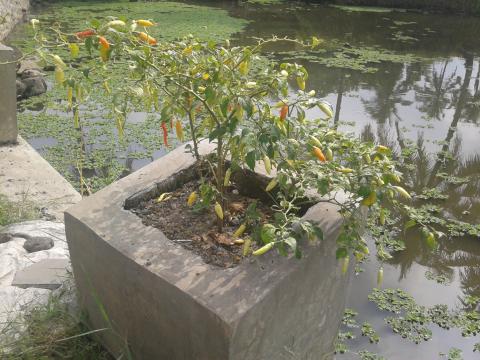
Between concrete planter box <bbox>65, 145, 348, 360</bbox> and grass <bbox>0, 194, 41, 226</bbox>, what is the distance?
3.22ft

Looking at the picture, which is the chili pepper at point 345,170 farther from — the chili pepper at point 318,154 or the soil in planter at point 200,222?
the soil in planter at point 200,222

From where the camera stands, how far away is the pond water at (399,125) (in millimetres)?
2797

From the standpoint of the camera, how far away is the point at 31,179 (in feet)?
10.3

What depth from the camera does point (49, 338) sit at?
1729 millimetres

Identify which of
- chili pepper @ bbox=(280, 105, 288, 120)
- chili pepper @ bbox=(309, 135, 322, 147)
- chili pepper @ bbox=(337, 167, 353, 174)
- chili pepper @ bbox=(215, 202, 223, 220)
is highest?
chili pepper @ bbox=(280, 105, 288, 120)

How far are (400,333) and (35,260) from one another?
5.76 feet

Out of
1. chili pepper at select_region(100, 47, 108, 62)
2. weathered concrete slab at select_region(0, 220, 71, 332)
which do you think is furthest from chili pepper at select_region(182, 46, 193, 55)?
weathered concrete slab at select_region(0, 220, 71, 332)

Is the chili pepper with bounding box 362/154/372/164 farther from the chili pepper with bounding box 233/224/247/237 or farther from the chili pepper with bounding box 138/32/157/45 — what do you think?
the chili pepper with bounding box 138/32/157/45

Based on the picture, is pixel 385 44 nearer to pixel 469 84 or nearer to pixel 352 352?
pixel 469 84

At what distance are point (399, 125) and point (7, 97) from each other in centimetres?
360

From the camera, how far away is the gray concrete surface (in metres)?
3.22

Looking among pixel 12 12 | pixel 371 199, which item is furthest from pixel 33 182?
pixel 12 12

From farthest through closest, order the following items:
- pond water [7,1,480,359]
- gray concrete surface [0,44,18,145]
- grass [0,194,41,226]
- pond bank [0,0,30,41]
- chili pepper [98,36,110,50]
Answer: pond bank [0,0,30,41]
gray concrete surface [0,44,18,145]
pond water [7,1,480,359]
grass [0,194,41,226]
chili pepper [98,36,110,50]

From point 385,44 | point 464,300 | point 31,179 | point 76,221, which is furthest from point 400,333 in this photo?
point 385,44
